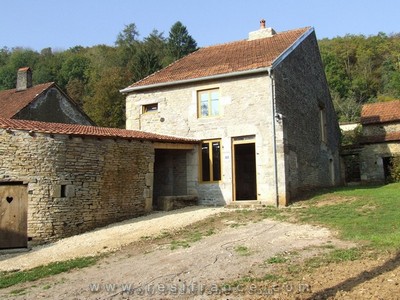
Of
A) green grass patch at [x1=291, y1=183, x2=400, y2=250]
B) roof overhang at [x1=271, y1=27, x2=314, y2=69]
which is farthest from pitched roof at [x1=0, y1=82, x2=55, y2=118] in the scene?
green grass patch at [x1=291, y1=183, x2=400, y2=250]

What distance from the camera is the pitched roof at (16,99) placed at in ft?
64.3

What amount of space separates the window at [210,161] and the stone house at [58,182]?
3579 mm

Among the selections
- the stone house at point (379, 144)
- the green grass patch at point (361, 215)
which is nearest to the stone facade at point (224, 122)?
the green grass patch at point (361, 215)

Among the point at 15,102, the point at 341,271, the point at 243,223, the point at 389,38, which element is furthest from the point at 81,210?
the point at 389,38

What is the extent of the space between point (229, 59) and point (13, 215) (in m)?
10.6

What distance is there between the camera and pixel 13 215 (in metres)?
11.2

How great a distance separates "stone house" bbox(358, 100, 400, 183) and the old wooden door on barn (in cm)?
1914

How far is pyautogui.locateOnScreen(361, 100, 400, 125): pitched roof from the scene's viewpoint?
24672mm

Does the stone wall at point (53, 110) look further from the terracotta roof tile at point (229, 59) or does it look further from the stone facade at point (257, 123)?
the terracotta roof tile at point (229, 59)

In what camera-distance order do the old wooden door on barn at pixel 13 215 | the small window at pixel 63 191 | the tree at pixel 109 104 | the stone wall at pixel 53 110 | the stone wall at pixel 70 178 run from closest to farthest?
the old wooden door on barn at pixel 13 215 → the stone wall at pixel 70 178 → the small window at pixel 63 191 → the stone wall at pixel 53 110 → the tree at pixel 109 104

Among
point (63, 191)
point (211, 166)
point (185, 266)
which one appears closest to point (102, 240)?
point (63, 191)

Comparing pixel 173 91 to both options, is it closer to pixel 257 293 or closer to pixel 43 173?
pixel 43 173

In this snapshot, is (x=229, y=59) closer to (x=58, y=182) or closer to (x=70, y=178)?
(x=70, y=178)

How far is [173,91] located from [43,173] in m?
7.07
